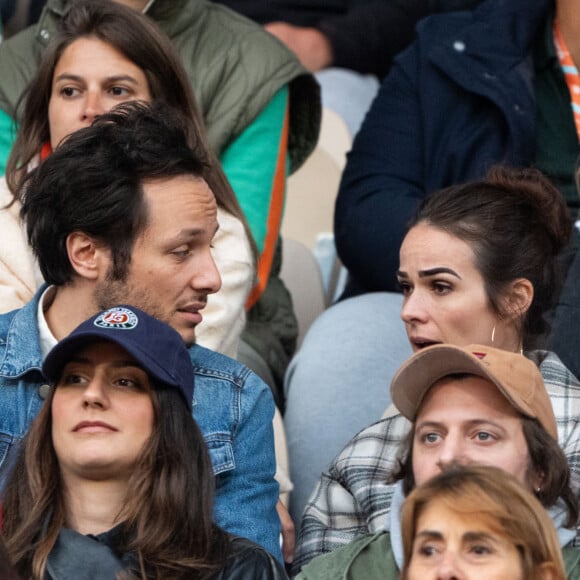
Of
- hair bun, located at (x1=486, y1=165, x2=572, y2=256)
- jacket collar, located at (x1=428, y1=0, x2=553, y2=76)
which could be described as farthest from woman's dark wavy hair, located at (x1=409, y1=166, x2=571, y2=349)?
jacket collar, located at (x1=428, y1=0, x2=553, y2=76)

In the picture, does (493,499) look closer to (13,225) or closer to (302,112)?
(13,225)

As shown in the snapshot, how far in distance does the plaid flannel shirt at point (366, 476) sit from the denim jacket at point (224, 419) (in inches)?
7.2

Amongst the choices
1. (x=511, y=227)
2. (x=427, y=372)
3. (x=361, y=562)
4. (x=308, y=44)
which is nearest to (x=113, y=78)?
(x=511, y=227)

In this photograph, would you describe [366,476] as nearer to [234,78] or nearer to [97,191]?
[97,191]

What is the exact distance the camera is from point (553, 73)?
4.20 m

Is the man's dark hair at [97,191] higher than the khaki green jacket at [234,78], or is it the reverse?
the khaki green jacket at [234,78]

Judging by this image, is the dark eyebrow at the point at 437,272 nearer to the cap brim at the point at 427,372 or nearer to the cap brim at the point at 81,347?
the cap brim at the point at 427,372

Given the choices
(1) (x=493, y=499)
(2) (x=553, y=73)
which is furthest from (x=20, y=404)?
(2) (x=553, y=73)

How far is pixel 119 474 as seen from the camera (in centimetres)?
287

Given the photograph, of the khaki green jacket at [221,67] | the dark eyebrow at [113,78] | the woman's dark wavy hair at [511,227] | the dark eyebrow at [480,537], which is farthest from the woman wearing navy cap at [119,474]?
the khaki green jacket at [221,67]

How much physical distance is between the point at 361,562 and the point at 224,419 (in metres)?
0.44

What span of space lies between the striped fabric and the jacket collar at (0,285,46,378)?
4.99 feet

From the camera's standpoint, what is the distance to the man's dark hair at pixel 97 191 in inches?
129

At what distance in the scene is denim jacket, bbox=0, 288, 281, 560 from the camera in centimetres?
309
